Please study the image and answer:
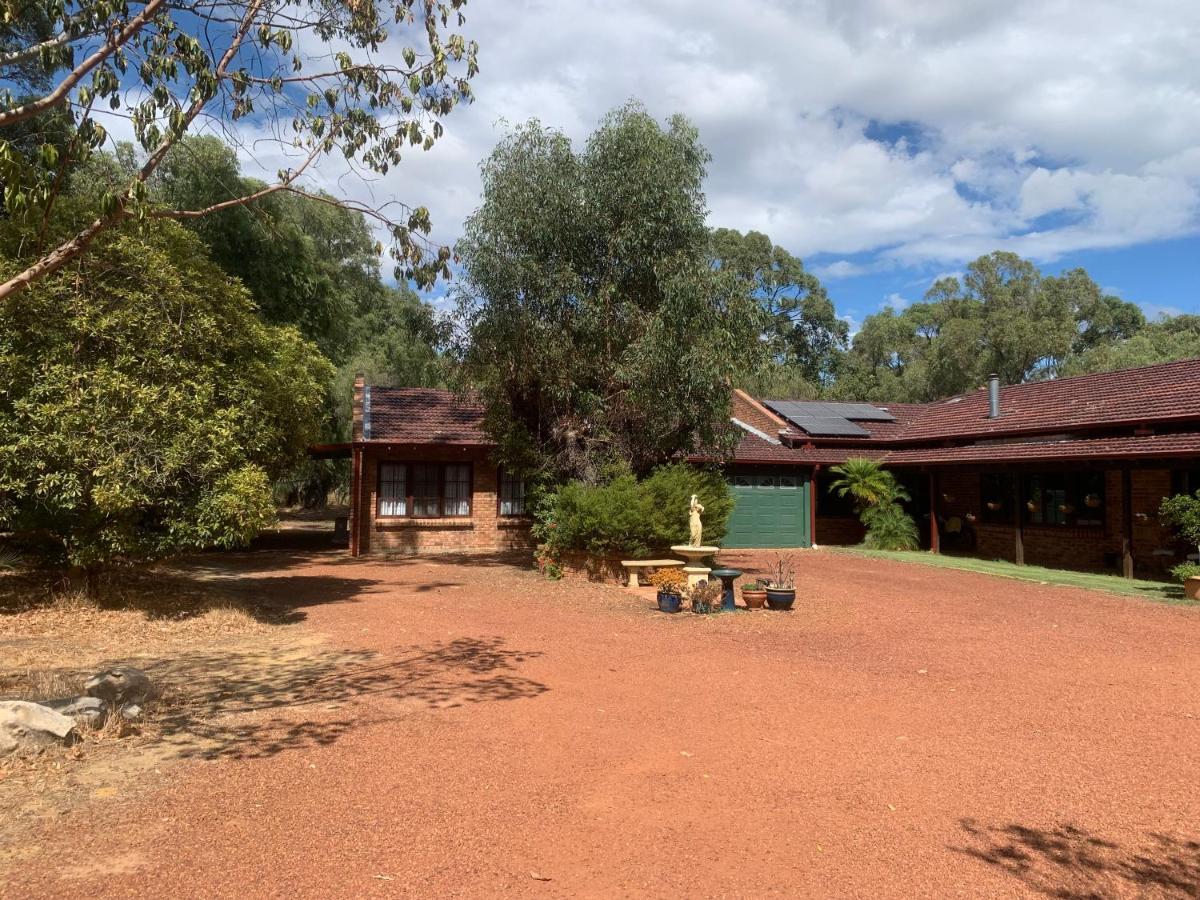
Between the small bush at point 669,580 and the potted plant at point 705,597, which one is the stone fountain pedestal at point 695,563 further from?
the potted plant at point 705,597

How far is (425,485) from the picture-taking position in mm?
20500

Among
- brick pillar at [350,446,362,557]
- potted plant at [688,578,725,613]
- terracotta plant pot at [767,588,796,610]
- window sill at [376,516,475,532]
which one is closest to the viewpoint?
potted plant at [688,578,725,613]

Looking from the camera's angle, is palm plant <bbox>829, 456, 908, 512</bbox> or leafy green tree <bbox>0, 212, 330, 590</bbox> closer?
leafy green tree <bbox>0, 212, 330, 590</bbox>

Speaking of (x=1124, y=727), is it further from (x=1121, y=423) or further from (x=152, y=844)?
(x=1121, y=423)

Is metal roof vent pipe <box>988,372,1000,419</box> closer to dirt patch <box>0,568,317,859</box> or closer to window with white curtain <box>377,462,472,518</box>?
window with white curtain <box>377,462,472,518</box>

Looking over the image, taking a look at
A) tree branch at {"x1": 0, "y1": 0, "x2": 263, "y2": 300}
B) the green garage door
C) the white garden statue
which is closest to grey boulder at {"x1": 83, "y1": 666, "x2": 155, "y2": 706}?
tree branch at {"x1": 0, "y1": 0, "x2": 263, "y2": 300}

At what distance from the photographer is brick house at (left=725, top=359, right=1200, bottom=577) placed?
16.7m

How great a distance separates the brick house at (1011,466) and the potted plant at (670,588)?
7.10 m

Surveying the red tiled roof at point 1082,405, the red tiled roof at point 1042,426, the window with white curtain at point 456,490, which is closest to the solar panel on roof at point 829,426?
the red tiled roof at point 1042,426

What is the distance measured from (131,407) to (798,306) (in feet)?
167

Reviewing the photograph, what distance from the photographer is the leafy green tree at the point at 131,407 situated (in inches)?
359

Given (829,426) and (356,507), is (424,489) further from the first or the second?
(829,426)

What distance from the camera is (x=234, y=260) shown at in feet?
62.4

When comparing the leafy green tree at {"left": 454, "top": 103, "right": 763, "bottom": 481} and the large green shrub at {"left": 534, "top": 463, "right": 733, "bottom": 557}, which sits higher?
the leafy green tree at {"left": 454, "top": 103, "right": 763, "bottom": 481}
